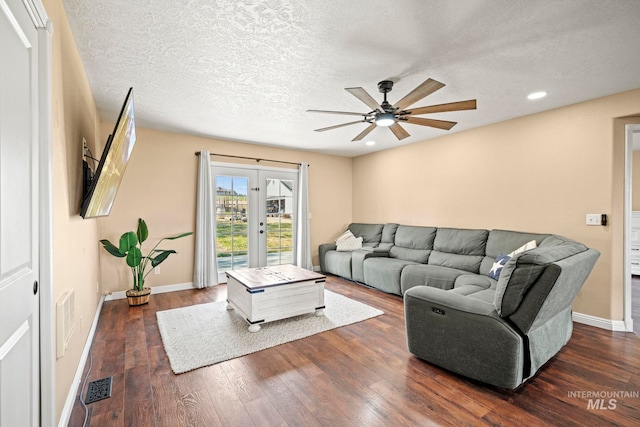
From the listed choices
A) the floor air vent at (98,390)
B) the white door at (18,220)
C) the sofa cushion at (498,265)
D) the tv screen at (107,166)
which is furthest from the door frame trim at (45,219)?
the sofa cushion at (498,265)

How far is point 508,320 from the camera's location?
2.00m

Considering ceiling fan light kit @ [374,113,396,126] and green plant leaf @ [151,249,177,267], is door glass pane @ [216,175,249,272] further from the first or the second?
ceiling fan light kit @ [374,113,396,126]

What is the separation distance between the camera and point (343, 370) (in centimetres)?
232

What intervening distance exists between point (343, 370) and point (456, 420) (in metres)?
0.86

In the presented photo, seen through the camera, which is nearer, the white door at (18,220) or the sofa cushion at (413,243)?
the white door at (18,220)

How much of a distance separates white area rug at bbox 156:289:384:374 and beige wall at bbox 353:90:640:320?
2.26 metres

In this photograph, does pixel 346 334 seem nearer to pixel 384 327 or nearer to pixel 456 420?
pixel 384 327

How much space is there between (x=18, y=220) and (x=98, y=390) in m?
1.60

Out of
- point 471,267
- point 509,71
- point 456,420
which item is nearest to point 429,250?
→ point 471,267

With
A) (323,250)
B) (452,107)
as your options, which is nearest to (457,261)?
(452,107)

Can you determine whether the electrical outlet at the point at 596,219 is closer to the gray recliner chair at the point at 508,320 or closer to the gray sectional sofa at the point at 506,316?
the gray sectional sofa at the point at 506,316

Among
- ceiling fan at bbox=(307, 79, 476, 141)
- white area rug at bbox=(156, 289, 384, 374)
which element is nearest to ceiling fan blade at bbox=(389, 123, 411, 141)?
ceiling fan at bbox=(307, 79, 476, 141)

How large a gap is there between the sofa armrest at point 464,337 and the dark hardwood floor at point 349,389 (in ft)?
0.42

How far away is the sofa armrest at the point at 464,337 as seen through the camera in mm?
1955
